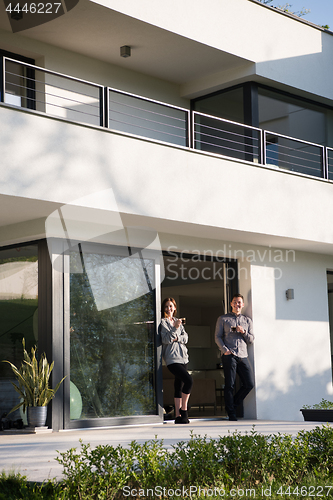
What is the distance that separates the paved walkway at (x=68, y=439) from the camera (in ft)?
17.1

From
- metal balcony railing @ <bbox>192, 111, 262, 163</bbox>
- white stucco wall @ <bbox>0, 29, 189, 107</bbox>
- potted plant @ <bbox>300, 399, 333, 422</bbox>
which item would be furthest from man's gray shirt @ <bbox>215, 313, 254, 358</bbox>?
white stucco wall @ <bbox>0, 29, 189, 107</bbox>

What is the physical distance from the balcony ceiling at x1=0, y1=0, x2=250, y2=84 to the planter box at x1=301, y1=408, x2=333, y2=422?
5960mm

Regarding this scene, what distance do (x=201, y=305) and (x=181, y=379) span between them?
10.2 m

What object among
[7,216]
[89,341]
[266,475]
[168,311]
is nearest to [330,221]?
[168,311]

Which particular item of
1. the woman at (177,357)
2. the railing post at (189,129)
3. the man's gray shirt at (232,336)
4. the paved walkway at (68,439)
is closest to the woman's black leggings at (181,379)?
the woman at (177,357)

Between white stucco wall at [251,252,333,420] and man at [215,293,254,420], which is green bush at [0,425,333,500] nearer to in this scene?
man at [215,293,254,420]

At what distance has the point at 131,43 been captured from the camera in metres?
10.0

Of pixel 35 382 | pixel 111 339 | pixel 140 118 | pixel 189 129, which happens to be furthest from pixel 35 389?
pixel 140 118

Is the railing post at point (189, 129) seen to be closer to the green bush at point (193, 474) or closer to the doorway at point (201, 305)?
the doorway at point (201, 305)

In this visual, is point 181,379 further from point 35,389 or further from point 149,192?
point 149,192

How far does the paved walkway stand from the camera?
17.1 ft

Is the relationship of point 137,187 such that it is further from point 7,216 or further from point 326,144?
point 326,144

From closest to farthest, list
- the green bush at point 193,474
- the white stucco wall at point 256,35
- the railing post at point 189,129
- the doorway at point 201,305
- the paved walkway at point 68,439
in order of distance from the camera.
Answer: the green bush at point 193,474 < the paved walkway at point 68,439 < the railing post at point 189,129 < the white stucco wall at point 256,35 < the doorway at point 201,305

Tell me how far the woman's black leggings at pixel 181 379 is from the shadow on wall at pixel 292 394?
1931 millimetres
